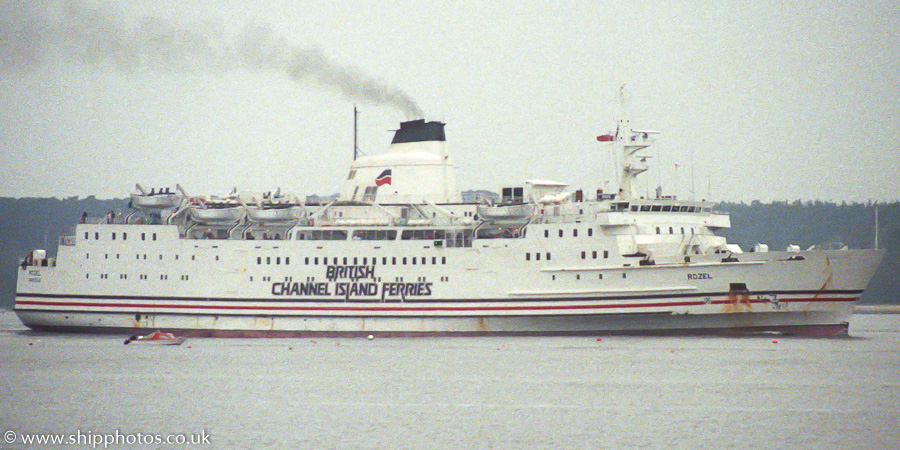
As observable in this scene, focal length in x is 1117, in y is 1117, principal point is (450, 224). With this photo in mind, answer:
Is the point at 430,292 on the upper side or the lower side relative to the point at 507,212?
lower

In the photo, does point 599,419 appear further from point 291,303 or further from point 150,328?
point 150,328

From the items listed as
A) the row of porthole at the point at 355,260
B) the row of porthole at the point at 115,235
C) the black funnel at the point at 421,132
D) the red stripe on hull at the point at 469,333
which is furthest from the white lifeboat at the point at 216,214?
the black funnel at the point at 421,132

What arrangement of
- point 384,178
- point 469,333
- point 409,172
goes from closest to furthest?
1. point 469,333
2. point 409,172
3. point 384,178

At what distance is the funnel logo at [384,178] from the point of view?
42406 mm

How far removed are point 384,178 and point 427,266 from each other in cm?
493

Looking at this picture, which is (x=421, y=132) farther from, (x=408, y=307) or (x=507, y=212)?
(x=408, y=307)

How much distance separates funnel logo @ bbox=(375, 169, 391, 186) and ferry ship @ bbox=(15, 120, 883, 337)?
0.05 metres

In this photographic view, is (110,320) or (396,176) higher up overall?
(396,176)

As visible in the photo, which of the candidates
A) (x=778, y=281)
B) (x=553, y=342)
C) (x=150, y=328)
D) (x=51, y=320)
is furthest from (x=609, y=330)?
(x=51, y=320)

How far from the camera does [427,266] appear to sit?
39156mm

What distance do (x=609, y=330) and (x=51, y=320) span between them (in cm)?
2056

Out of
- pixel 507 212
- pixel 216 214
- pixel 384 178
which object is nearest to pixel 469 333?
pixel 507 212

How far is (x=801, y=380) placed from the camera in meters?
29.7

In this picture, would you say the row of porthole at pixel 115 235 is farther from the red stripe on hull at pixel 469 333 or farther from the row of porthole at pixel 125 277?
the red stripe on hull at pixel 469 333
